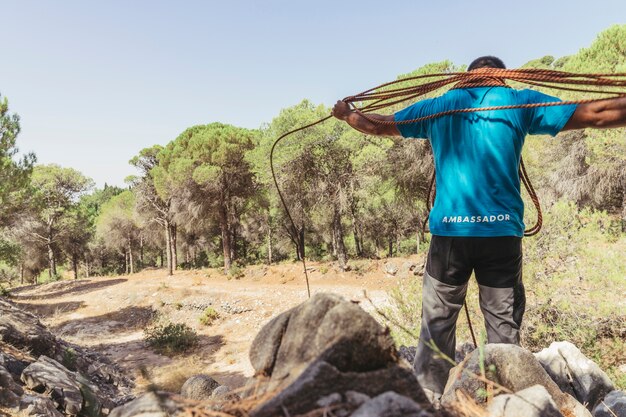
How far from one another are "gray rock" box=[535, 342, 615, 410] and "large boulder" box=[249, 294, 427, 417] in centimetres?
241

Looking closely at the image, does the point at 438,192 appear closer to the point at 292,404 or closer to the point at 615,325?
the point at 292,404

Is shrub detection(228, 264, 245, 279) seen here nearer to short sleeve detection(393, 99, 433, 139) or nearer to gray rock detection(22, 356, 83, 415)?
gray rock detection(22, 356, 83, 415)

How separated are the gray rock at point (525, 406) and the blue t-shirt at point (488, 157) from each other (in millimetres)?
858

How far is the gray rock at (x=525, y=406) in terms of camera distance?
1524 mm

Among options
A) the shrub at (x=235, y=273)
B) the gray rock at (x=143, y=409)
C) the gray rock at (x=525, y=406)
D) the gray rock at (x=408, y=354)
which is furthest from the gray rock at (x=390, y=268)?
the gray rock at (x=143, y=409)

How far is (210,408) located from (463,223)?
166 centimetres

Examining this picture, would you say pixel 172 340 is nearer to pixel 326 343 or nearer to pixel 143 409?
pixel 143 409

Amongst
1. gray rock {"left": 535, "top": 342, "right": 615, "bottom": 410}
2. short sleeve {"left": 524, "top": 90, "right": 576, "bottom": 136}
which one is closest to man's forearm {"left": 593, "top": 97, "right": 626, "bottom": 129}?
short sleeve {"left": 524, "top": 90, "right": 576, "bottom": 136}

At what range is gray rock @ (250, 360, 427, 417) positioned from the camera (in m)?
1.16

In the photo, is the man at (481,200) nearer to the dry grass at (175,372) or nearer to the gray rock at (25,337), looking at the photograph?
the gray rock at (25,337)

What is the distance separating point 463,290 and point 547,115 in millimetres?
1179

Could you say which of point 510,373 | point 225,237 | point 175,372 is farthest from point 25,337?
point 225,237

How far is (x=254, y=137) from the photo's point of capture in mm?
25672

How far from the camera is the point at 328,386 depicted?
1220mm
